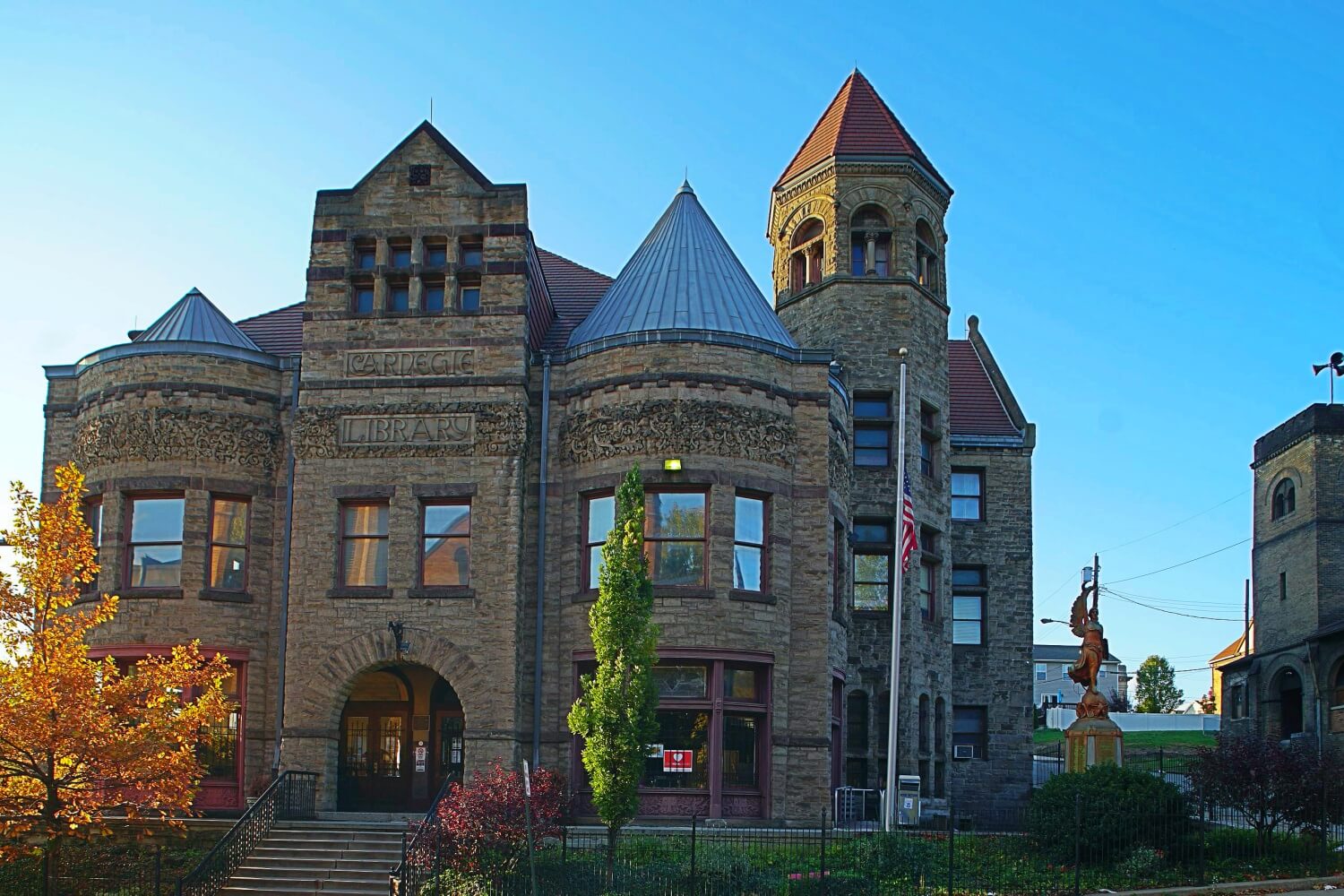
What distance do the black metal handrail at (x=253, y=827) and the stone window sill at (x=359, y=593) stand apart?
336 centimetres

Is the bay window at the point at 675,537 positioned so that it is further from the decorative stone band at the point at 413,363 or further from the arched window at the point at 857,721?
the arched window at the point at 857,721

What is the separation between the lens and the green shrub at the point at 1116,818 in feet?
77.5

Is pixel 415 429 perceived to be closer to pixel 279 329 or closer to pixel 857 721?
pixel 279 329

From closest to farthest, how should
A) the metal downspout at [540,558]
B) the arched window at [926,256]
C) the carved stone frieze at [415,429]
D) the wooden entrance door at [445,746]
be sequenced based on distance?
1. the metal downspout at [540,558]
2. the carved stone frieze at [415,429]
3. the wooden entrance door at [445,746]
4. the arched window at [926,256]

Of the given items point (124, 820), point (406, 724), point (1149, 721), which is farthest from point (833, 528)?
point (1149, 721)

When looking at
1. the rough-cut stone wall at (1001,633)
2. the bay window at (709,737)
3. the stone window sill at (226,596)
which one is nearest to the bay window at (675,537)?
the bay window at (709,737)

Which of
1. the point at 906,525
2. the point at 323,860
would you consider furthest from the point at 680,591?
the point at 323,860

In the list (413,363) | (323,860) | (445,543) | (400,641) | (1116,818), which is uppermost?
(413,363)

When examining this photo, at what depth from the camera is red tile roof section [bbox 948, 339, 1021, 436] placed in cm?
3969

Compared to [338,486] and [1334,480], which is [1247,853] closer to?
[338,486]

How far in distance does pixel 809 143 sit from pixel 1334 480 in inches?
954

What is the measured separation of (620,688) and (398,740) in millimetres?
8955

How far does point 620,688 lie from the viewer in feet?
74.5

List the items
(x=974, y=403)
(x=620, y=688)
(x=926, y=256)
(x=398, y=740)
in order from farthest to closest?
(x=974, y=403), (x=926, y=256), (x=398, y=740), (x=620, y=688)
